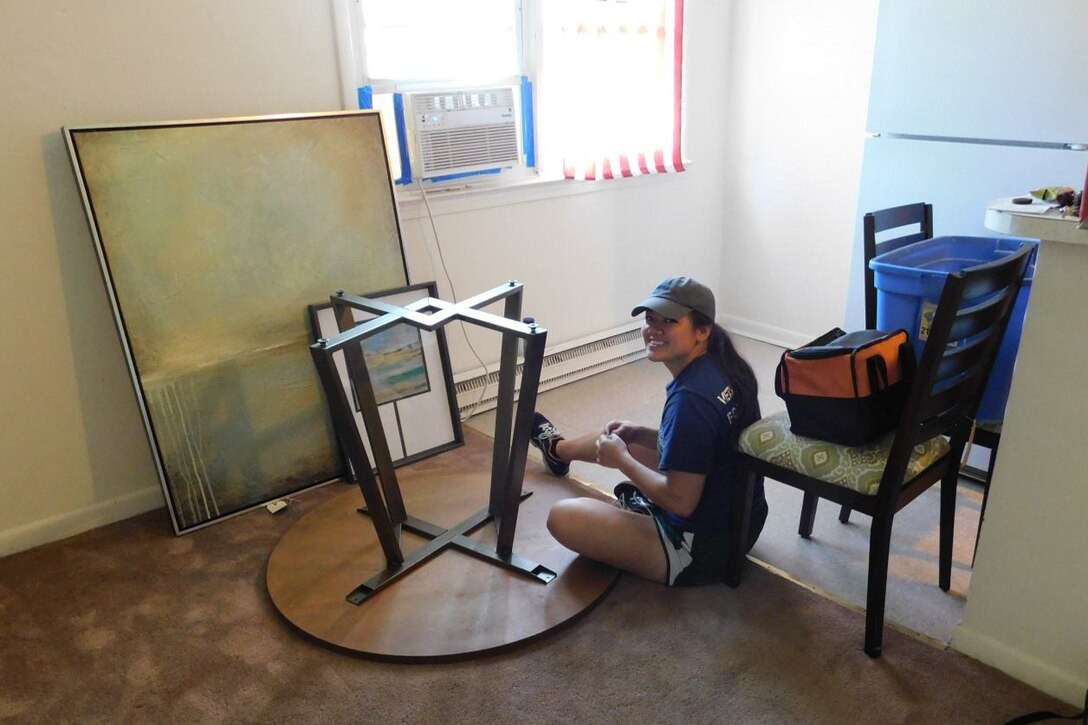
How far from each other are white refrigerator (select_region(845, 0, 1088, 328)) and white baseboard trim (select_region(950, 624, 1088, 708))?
1.40m

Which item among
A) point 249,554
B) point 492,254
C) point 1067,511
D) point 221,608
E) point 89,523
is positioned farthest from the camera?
point 492,254

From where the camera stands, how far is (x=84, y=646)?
1974mm

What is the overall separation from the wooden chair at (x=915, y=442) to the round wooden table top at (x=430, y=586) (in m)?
0.54

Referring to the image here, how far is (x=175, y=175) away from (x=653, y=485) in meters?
1.62

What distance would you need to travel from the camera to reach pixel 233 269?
2475 millimetres

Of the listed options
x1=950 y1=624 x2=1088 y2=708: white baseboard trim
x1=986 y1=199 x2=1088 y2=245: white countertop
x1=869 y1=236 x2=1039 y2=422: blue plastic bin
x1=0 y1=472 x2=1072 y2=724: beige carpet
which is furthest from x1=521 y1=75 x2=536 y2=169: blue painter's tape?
x1=950 y1=624 x2=1088 y2=708: white baseboard trim

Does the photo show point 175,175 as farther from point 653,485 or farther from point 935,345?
point 935,345

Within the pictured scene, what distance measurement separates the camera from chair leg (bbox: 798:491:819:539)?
91.0 inches

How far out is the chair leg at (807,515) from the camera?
91.0 inches

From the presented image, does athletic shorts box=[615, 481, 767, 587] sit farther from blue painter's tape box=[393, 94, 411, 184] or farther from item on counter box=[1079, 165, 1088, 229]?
blue painter's tape box=[393, 94, 411, 184]

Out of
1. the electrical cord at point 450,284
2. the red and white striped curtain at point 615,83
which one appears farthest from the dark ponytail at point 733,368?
the red and white striped curtain at point 615,83

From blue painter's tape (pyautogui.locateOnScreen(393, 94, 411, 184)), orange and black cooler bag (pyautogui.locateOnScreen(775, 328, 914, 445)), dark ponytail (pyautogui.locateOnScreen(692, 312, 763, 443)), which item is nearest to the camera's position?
orange and black cooler bag (pyautogui.locateOnScreen(775, 328, 914, 445))

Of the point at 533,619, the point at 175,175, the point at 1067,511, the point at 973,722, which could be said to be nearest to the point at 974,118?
the point at 1067,511

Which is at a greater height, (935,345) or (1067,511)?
(935,345)
